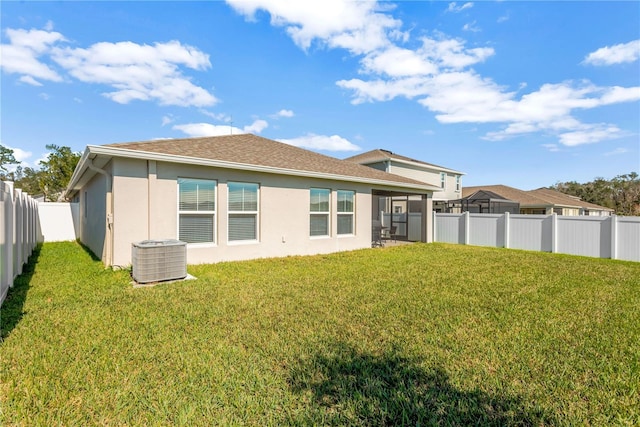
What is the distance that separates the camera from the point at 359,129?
21.3 m

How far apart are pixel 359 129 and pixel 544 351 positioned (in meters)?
19.5

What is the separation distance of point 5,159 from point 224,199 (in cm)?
4841

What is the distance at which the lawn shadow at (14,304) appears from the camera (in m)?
3.94

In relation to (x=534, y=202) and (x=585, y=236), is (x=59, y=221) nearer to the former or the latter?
(x=585, y=236)

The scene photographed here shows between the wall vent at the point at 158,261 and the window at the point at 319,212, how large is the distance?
497 cm

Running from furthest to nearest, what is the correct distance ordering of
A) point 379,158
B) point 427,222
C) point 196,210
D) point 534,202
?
point 534,202, point 379,158, point 427,222, point 196,210

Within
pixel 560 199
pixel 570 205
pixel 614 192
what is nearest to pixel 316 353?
pixel 570 205

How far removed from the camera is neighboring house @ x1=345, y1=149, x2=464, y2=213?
821 inches

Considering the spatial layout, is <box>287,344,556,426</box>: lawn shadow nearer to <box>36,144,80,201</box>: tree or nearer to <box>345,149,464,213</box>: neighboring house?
<box>345,149,464,213</box>: neighboring house

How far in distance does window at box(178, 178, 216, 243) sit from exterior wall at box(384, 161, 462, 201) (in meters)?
14.8

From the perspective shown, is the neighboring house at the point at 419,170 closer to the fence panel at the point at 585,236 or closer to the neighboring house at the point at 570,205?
the fence panel at the point at 585,236

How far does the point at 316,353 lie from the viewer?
10.8ft

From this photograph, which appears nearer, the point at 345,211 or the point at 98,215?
the point at 98,215

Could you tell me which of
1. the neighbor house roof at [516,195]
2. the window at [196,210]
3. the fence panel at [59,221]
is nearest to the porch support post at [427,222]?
the window at [196,210]
